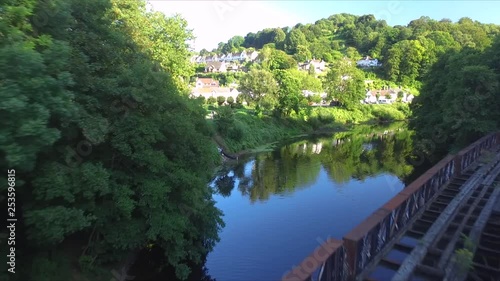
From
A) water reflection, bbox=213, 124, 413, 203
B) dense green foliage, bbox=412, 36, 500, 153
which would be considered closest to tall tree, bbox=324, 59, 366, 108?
water reflection, bbox=213, 124, 413, 203

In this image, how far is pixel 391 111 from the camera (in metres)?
69.3

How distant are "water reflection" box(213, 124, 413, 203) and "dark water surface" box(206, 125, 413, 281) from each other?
60 millimetres

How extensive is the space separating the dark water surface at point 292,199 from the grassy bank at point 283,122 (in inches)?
133

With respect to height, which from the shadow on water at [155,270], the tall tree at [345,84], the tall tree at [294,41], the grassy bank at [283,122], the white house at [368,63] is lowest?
the grassy bank at [283,122]

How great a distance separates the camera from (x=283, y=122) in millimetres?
50969

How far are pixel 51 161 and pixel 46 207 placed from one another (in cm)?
112

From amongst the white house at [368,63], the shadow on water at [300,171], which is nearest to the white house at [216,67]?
the white house at [368,63]

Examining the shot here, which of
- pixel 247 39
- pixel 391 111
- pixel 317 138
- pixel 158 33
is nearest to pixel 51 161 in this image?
pixel 158 33

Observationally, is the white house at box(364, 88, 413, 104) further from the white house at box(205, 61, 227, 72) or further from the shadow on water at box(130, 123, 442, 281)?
the white house at box(205, 61, 227, 72)

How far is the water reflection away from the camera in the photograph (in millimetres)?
23938

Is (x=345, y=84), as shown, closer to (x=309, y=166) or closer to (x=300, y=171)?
(x=309, y=166)

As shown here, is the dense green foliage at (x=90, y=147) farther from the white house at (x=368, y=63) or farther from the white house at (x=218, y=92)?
the white house at (x=368, y=63)

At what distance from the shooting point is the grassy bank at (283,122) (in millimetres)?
35719

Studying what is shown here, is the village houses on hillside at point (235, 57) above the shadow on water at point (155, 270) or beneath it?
above
